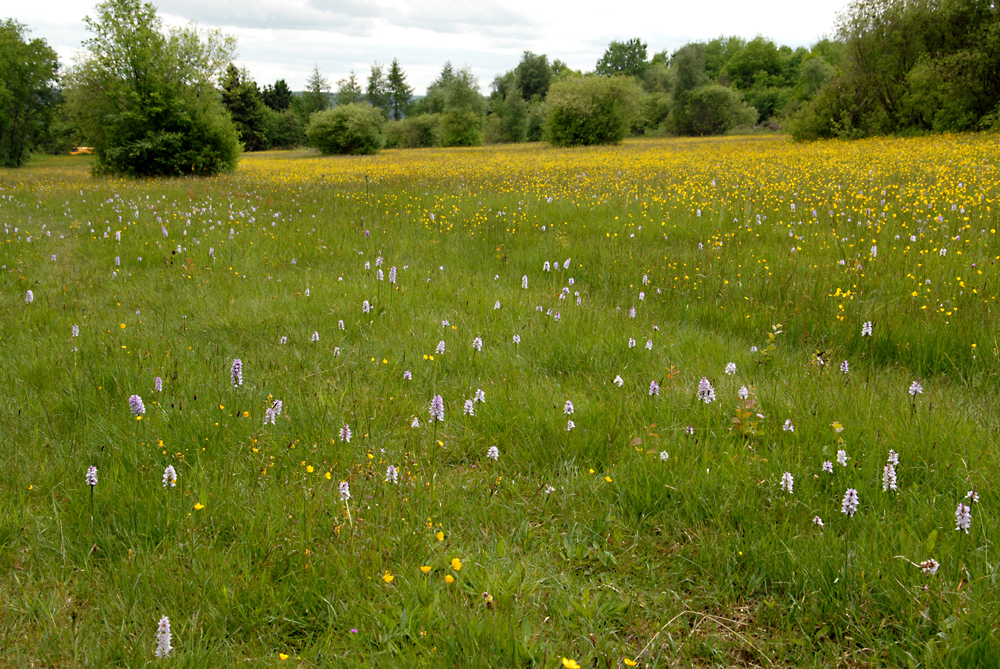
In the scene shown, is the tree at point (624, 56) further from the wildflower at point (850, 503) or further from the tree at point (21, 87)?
the wildflower at point (850, 503)

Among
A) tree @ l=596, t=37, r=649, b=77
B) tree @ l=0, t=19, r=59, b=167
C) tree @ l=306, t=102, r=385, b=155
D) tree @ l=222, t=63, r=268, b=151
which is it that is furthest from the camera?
tree @ l=596, t=37, r=649, b=77

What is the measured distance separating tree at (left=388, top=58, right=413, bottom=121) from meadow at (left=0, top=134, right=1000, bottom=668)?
105 metres

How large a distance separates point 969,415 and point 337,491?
3.69 m

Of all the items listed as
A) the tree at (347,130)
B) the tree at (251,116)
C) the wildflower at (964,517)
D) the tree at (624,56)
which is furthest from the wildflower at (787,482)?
the tree at (624,56)

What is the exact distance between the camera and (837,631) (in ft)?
7.22

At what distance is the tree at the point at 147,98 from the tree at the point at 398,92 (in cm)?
8462

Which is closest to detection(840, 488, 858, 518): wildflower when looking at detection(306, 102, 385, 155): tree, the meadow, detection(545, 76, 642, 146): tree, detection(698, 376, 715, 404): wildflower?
the meadow

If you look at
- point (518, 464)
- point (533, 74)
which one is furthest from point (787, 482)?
point (533, 74)

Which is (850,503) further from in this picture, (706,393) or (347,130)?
(347,130)

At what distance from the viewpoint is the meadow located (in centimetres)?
224

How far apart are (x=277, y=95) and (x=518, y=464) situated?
97089 mm

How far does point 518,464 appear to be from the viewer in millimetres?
3357

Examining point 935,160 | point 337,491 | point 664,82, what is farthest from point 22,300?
point 664,82

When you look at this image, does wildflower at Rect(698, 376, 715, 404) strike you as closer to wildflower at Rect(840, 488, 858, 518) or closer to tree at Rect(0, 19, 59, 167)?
wildflower at Rect(840, 488, 858, 518)
